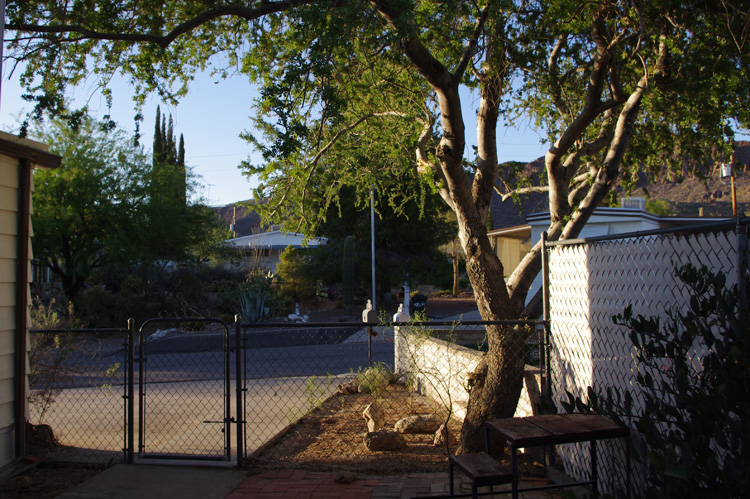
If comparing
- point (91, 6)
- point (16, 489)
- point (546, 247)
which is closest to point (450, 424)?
point (546, 247)

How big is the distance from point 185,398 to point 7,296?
3904 mm

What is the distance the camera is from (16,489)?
4781mm

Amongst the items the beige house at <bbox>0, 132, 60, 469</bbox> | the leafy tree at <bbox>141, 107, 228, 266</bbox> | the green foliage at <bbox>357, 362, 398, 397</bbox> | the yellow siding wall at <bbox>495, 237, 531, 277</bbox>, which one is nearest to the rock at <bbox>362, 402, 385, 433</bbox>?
the green foliage at <bbox>357, 362, 398, 397</bbox>

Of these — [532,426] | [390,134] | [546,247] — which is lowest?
[532,426]

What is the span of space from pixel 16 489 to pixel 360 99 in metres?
5.61

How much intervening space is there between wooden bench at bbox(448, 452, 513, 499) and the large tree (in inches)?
63.1

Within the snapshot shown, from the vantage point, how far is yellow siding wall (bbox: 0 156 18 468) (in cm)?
526

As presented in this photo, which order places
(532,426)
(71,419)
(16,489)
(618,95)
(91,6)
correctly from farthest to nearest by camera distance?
1. (618,95)
2. (71,419)
3. (91,6)
4. (16,489)
5. (532,426)

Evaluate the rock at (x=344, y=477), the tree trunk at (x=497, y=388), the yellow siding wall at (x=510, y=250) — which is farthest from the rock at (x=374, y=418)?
the yellow siding wall at (x=510, y=250)

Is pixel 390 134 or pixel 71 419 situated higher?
pixel 390 134

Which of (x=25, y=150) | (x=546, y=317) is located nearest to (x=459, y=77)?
(x=546, y=317)

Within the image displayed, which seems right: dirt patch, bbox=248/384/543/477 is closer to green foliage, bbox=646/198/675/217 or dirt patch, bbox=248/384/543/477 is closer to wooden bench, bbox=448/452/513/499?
wooden bench, bbox=448/452/513/499

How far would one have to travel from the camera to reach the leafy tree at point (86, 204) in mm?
18438

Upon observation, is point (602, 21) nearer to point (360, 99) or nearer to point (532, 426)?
point (360, 99)
